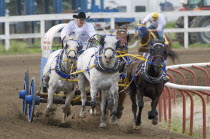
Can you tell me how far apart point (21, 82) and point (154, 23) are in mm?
3777

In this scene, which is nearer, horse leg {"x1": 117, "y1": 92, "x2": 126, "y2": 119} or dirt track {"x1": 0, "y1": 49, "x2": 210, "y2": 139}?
dirt track {"x1": 0, "y1": 49, "x2": 210, "y2": 139}

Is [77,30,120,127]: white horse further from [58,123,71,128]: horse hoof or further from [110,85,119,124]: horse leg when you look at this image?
[58,123,71,128]: horse hoof

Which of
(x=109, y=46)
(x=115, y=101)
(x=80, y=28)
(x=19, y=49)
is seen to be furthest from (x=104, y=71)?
(x=19, y=49)

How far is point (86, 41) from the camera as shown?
10578 millimetres

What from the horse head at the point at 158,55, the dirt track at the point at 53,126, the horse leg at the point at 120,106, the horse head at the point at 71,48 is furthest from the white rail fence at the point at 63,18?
the horse head at the point at 158,55

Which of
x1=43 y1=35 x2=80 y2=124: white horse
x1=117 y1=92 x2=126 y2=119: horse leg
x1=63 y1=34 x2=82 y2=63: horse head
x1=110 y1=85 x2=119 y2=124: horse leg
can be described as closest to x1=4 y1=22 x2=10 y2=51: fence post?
x1=117 y1=92 x2=126 y2=119: horse leg

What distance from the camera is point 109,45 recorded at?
8.70 m

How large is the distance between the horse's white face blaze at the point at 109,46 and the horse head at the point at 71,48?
54cm

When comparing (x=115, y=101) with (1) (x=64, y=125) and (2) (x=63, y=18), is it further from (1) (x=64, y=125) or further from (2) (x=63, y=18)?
(2) (x=63, y=18)

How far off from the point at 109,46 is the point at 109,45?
15mm

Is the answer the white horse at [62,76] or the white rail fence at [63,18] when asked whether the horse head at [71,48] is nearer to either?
the white horse at [62,76]

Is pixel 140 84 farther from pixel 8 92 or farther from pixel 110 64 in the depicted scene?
pixel 8 92

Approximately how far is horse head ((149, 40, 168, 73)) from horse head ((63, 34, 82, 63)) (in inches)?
48.0

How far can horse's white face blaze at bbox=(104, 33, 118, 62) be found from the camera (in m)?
8.66
